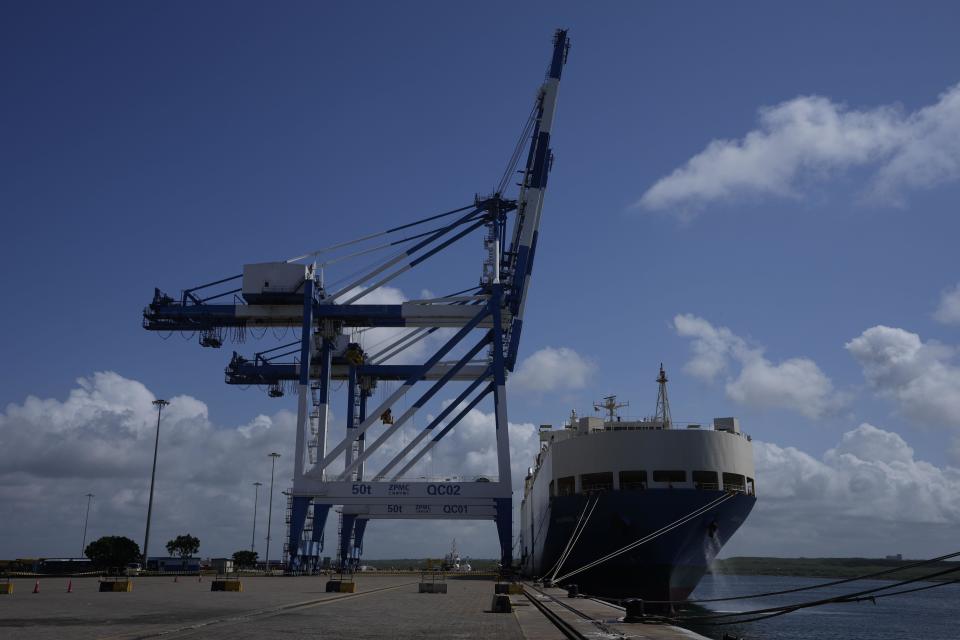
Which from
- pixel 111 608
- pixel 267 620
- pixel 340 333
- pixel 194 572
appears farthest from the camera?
pixel 194 572

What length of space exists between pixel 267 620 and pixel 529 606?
7.95 meters

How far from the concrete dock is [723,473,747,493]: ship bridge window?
12365mm

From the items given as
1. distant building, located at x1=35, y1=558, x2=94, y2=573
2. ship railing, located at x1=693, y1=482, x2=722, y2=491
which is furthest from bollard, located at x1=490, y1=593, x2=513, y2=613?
distant building, located at x1=35, y1=558, x2=94, y2=573

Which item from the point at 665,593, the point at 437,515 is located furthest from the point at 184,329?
the point at 665,593

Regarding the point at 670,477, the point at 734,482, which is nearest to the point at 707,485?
the point at 670,477

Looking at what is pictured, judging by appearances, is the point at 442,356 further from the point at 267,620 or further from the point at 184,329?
the point at 267,620

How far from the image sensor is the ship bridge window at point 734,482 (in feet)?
108

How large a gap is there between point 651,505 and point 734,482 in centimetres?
511

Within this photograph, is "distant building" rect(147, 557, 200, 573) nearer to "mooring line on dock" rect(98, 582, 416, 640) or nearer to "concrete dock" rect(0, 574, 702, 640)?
"concrete dock" rect(0, 574, 702, 640)

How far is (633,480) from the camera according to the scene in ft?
109

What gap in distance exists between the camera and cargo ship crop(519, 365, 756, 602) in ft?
102

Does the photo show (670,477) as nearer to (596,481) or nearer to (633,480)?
(633,480)

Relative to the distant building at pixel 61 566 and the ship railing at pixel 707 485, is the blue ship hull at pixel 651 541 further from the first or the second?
the distant building at pixel 61 566

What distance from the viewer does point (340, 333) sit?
46.7m
